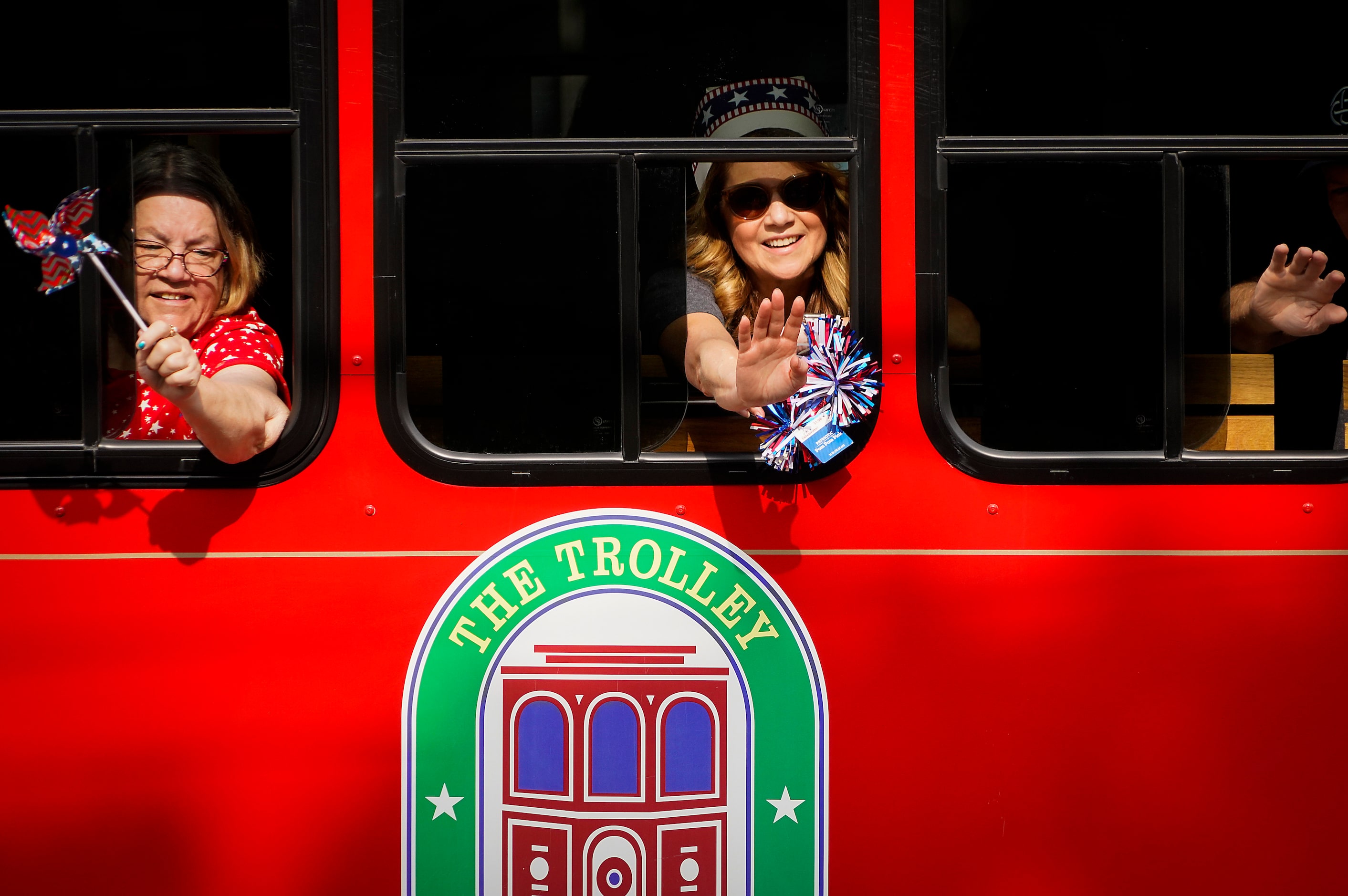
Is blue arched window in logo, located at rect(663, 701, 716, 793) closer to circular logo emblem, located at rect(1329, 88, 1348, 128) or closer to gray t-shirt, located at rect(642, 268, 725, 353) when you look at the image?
gray t-shirt, located at rect(642, 268, 725, 353)

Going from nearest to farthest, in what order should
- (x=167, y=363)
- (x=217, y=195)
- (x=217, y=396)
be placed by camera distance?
(x=167, y=363), (x=217, y=396), (x=217, y=195)

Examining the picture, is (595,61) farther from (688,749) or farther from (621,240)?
(688,749)

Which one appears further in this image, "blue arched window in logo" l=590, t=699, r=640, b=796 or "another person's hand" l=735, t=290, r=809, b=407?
"blue arched window in logo" l=590, t=699, r=640, b=796

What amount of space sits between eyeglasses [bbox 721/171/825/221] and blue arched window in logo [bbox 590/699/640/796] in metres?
0.99

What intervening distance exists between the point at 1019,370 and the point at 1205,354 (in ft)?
1.18

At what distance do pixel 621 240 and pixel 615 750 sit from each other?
0.96 meters

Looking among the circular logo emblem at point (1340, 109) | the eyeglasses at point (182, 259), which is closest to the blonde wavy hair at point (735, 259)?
the eyeglasses at point (182, 259)

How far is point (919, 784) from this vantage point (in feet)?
5.26

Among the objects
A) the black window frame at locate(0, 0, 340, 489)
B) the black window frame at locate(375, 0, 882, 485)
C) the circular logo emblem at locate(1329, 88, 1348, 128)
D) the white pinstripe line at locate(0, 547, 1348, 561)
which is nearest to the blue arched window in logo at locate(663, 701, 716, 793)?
the white pinstripe line at locate(0, 547, 1348, 561)

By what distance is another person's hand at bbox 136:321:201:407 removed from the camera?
1352mm

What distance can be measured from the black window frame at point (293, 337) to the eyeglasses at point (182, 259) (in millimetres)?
92

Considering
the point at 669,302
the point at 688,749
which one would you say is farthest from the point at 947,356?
the point at 688,749

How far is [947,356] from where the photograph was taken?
160 cm

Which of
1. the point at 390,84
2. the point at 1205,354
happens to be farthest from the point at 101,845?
the point at 1205,354
